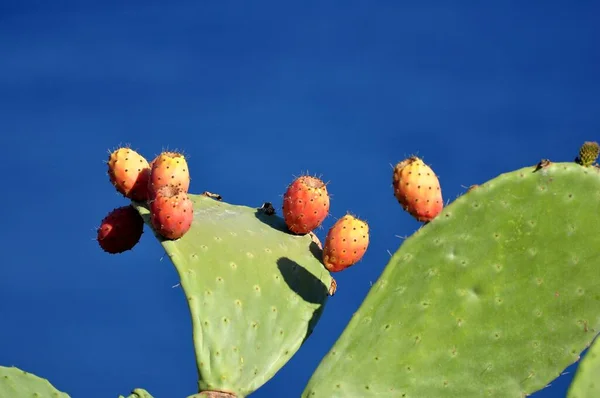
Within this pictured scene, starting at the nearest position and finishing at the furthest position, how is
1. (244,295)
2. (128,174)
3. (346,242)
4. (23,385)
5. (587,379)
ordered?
(587,379)
(23,385)
(244,295)
(346,242)
(128,174)

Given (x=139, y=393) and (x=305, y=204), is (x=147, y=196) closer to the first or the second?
(x=305, y=204)

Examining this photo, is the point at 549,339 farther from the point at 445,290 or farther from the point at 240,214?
the point at 240,214

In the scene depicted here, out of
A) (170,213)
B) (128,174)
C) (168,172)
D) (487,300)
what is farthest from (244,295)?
(487,300)

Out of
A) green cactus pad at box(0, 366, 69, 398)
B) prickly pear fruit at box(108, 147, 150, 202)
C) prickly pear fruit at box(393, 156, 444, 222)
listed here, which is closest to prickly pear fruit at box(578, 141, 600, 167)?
prickly pear fruit at box(393, 156, 444, 222)

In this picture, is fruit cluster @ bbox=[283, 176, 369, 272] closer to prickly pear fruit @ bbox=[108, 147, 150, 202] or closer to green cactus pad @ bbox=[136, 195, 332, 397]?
green cactus pad @ bbox=[136, 195, 332, 397]

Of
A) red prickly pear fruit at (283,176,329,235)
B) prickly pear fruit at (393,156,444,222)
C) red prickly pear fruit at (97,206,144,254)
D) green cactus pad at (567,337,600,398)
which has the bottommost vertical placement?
green cactus pad at (567,337,600,398)
